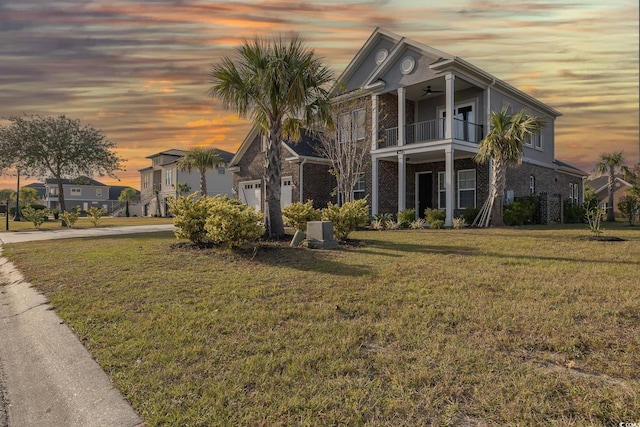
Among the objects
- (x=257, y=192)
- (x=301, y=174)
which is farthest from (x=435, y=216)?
(x=257, y=192)

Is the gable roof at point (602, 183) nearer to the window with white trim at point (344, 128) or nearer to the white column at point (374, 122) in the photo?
the white column at point (374, 122)

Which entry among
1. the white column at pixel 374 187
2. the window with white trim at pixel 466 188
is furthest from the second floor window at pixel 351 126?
the window with white trim at pixel 466 188

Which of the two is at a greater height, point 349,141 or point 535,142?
point 535,142

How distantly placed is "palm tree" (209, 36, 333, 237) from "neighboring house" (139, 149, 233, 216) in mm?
32977

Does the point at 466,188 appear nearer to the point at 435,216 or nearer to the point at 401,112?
the point at 435,216

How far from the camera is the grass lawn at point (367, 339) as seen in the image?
267 centimetres

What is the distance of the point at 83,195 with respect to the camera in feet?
242

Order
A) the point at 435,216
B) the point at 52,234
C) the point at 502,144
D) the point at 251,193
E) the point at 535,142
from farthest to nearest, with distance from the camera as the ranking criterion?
the point at 251,193, the point at 535,142, the point at 52,234, the point at 435,216, the point at 502,144

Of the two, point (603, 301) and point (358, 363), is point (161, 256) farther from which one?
point (603, 301)

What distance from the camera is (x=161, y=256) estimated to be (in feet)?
29.9

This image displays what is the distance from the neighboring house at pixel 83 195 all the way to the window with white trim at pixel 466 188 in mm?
68083

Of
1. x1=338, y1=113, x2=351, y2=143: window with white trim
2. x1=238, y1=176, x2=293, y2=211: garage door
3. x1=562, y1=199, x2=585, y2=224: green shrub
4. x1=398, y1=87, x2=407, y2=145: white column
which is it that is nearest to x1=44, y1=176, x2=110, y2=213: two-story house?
x1=238, y1=176, x2=293, y2=211: garage door

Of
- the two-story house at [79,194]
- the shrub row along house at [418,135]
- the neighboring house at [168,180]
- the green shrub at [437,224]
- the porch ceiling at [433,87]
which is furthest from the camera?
the two-story house at [79,194]

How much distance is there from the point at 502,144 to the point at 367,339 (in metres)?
13.8
